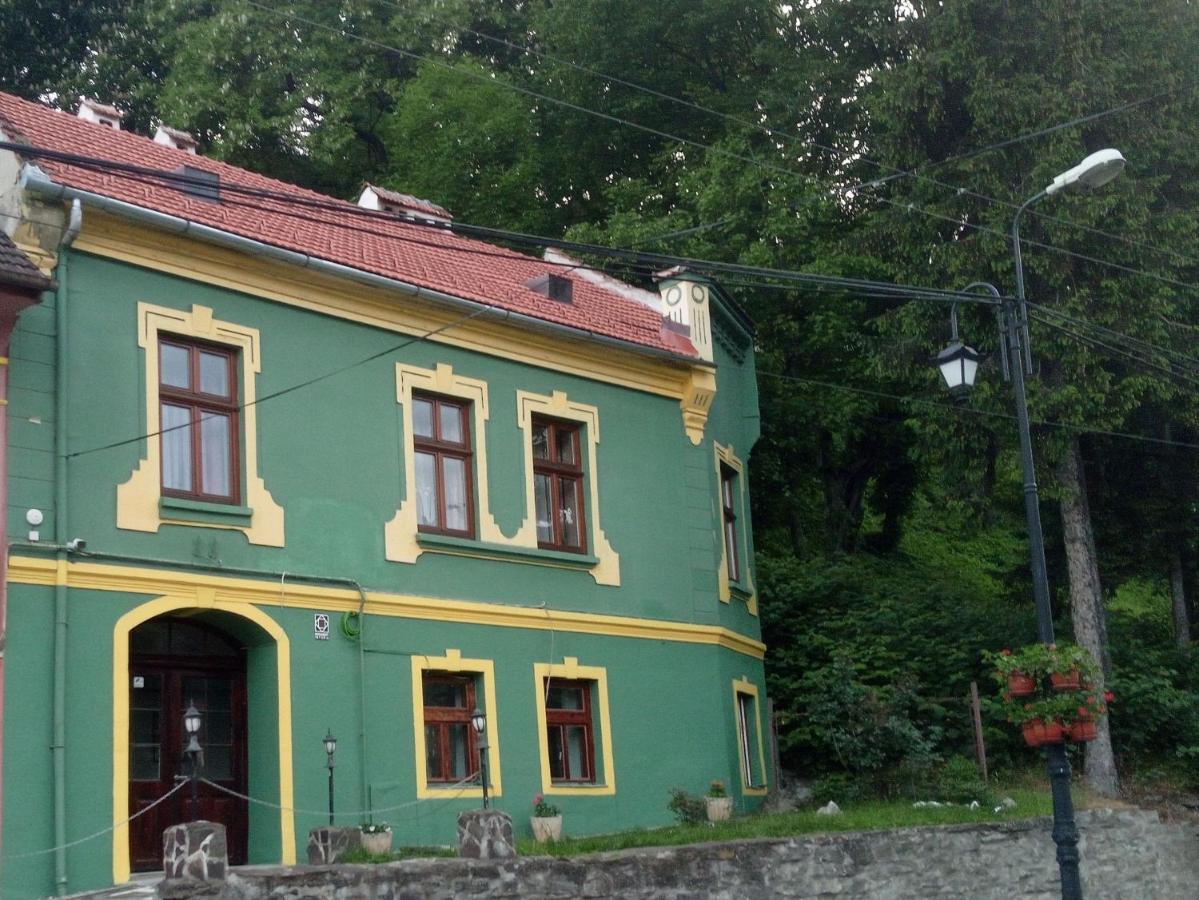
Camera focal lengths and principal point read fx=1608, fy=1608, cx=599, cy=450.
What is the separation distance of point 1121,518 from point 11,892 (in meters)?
22.5

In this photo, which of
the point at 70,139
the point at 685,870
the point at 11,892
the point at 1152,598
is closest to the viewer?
the point at 11,892

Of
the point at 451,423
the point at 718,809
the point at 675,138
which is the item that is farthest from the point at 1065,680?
the point at 675,138

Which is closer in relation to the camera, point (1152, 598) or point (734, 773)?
point (734, 773)

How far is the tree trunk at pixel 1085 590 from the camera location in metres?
24.1

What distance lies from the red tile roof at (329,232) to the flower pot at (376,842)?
5.96 m

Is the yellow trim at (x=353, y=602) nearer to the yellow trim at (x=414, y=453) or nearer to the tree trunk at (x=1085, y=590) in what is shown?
the yellow trim at (x=414, y=453)

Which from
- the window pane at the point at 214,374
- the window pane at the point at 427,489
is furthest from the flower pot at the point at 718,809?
the window pane at the point at 214,374

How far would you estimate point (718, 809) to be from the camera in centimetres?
2025

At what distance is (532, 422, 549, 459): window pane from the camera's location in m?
20.5

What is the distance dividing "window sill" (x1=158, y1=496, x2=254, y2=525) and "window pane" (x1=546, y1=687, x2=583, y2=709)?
493 cm

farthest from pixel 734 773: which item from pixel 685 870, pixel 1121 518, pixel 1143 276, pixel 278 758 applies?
pixel 1121 518

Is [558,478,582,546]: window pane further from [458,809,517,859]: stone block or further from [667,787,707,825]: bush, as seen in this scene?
[458,809,517,859]: stone block

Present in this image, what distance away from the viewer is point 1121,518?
30.5 meters

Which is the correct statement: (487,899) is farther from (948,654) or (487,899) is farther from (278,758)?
(948,654)
